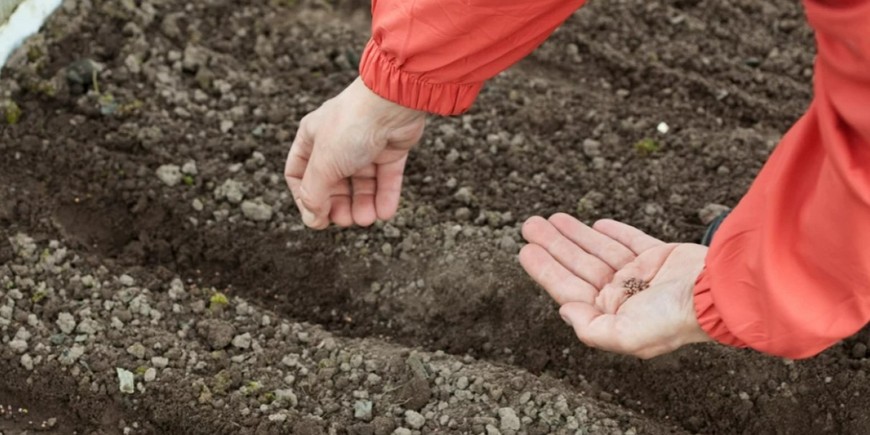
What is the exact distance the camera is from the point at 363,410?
2.28 metres

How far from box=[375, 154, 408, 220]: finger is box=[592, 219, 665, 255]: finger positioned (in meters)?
0.46

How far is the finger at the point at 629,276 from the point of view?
7.22 feet

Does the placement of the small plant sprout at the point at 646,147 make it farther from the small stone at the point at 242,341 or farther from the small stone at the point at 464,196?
the small stone at the point at 242,341

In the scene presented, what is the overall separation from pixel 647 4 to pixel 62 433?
210cm

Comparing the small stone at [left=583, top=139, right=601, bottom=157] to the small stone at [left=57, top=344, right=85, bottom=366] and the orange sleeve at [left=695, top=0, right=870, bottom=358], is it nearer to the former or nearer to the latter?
the orange sleeve at [left=695, top=0, right=870, bottom=358]

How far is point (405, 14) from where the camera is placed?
1885 mm

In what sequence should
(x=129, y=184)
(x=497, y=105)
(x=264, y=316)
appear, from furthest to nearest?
(x=497, y=105), (x=129, y=184), (x=264, y=316)

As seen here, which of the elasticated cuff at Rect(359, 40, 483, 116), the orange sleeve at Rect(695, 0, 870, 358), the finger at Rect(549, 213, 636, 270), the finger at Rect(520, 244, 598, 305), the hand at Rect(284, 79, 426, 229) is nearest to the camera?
the orange sleeve at Rect(695, 0, 870, 358)

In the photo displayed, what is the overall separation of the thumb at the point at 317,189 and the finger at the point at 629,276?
579 mm

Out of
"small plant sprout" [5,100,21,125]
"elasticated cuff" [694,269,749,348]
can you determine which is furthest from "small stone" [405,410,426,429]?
"small plant sprout" [5,100,21,125]

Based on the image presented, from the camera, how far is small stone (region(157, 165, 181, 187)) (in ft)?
9.00

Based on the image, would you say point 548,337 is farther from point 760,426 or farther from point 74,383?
point 74,383

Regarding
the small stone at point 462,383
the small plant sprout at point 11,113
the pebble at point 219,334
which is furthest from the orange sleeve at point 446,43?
the small plant sprout at point 11,113

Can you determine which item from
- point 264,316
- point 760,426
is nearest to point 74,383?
point 264,316
